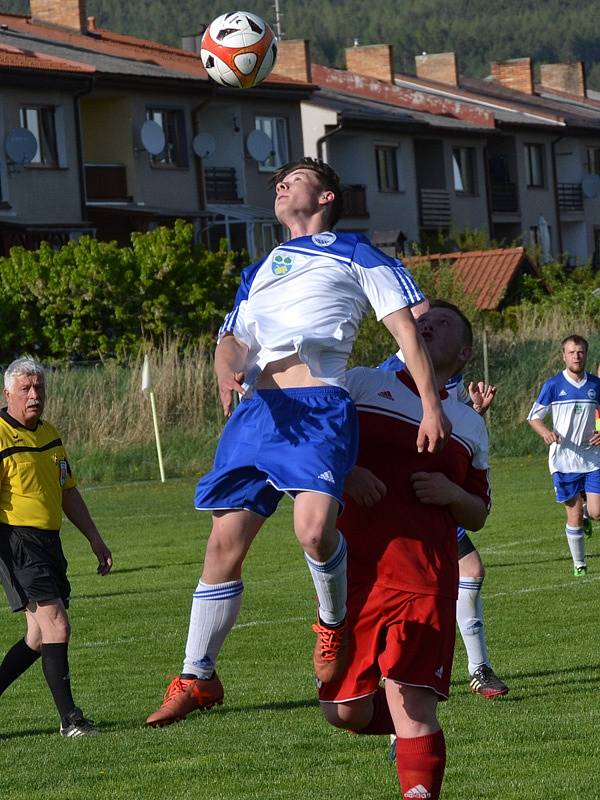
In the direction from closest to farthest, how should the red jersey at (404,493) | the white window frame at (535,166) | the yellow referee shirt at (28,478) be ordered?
the red jersey at (404,493) → the yellow referee shirt at (28,478) → the white window frame at (535,166)

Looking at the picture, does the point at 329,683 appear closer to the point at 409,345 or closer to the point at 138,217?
the point at 409,345

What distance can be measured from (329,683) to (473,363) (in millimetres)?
26990

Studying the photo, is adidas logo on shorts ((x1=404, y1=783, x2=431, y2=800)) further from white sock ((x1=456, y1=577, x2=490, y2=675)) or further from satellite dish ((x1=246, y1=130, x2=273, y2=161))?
satellite dish ((x1=246, y1=130, x2=273, y2=161))

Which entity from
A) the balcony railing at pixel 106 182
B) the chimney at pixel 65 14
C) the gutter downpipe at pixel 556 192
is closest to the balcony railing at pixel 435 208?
the gutter downpipe at pixel 556 192

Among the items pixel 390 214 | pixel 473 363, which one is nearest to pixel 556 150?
pixel 390 214

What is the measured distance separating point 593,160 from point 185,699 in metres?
67.4

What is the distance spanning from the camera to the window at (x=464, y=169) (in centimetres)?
6134

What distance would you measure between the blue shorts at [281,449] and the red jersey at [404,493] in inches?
4.9

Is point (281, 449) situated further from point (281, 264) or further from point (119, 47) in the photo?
point (119, 47)

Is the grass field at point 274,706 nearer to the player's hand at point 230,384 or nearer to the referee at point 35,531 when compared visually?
the referee at point 35,531

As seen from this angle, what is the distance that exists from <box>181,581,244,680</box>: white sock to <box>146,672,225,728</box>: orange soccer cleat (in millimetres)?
64

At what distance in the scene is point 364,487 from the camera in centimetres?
594

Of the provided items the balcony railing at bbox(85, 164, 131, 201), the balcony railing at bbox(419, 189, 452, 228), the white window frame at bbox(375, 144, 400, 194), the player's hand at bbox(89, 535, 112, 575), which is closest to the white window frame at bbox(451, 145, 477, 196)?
the balcony railing at bbox(419, 189, 452, 228)

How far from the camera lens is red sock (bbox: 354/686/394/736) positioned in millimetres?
6379
